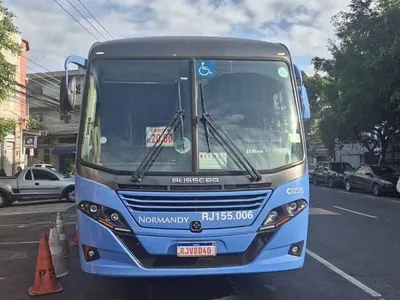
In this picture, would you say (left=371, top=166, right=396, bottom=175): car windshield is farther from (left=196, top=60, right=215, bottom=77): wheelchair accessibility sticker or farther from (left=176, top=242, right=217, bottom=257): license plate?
(left=176, top=242, right=217, bottom=257): license plate

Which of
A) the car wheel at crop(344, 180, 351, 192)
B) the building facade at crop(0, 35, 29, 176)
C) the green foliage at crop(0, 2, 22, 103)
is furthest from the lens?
the building facade at crop(0, 35, 29, 176)

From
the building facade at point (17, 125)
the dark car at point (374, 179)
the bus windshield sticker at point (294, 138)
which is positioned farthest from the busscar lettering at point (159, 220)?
the building facade at point (17, 125)

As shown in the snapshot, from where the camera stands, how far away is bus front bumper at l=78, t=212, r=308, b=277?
190 inches

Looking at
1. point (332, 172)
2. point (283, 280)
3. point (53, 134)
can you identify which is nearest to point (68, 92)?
point (283, 280)

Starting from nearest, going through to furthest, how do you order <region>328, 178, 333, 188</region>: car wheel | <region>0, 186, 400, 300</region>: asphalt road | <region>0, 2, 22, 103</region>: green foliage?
<region>0, 186, 400, 300</region>: asphalt road < <region>0, 2, 22, 103</region>: green foliage < <region>328, 178, 333, 188</region>: car wheel

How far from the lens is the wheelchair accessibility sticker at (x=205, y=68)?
5.41m

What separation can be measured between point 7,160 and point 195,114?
2765cm

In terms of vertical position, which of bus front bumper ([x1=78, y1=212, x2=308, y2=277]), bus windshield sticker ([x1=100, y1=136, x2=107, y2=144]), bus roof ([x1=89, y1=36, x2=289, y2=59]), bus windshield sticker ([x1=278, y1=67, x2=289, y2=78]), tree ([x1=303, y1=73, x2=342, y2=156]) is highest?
tree ([x1=303, y1=73, x2=342, y2=156])

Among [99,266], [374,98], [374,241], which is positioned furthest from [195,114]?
[374,98]

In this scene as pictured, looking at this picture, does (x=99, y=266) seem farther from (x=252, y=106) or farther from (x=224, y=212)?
(x=252, y=106)

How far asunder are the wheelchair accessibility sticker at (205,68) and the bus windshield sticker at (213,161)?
37.7 inches

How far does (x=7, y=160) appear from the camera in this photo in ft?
98.6

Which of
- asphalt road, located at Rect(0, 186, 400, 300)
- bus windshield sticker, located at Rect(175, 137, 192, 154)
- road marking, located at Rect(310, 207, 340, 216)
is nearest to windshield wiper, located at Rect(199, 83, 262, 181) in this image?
bus windshield sticker, located at Rect(175, 137, 192, 154)

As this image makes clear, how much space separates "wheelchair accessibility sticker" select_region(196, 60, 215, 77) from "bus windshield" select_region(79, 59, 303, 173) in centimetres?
1
